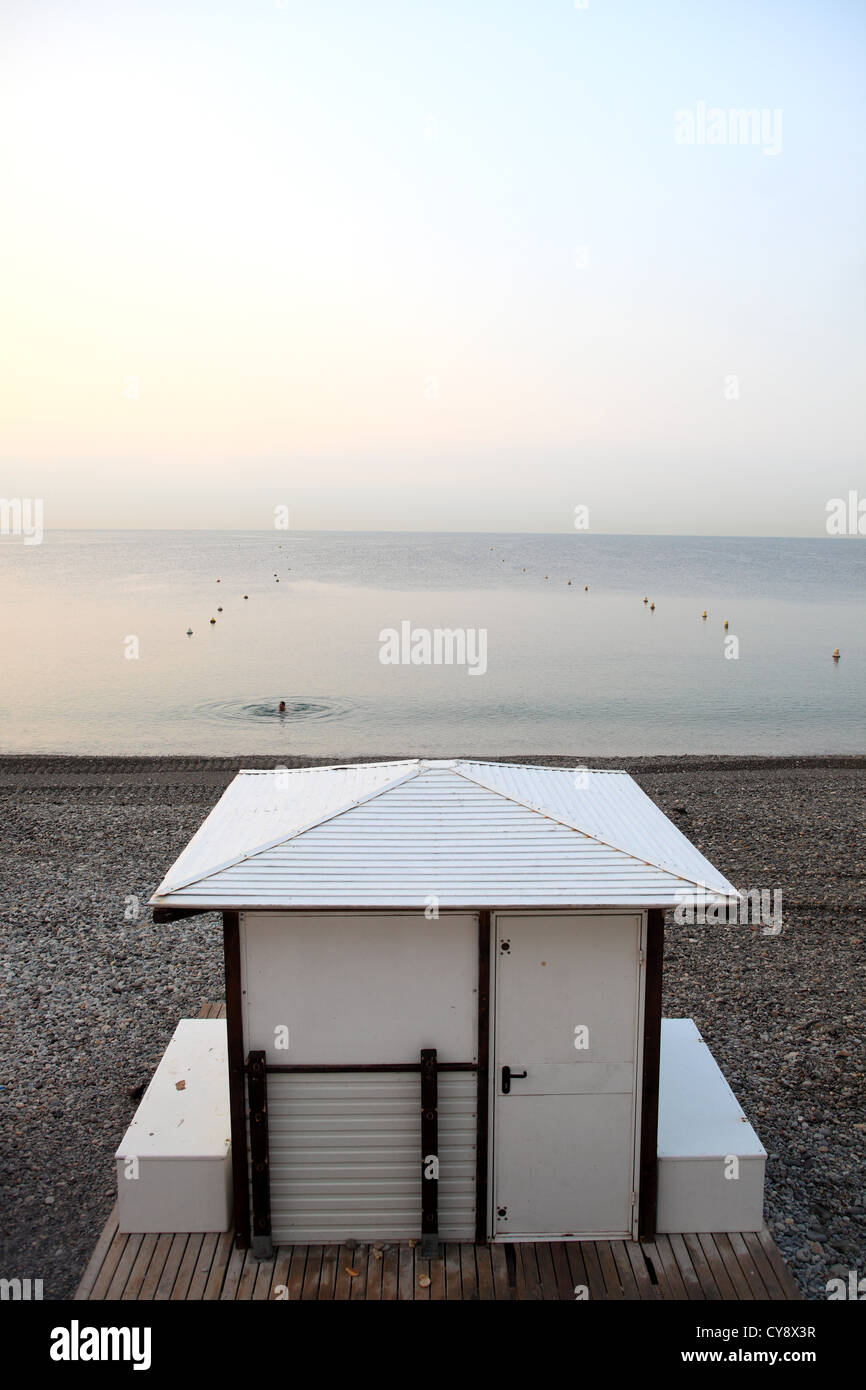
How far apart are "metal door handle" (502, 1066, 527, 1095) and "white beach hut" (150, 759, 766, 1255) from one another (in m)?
0.03

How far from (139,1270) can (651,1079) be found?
12.5ft

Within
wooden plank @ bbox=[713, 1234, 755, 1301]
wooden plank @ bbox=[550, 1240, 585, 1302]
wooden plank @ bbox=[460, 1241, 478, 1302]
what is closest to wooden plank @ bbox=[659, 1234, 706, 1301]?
wooden plank @ bbox=[713, 1234, 755, 1301]

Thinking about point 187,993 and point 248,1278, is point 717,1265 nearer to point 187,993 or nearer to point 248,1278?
point 248,1278

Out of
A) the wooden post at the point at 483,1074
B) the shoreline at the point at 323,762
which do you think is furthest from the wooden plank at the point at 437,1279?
the shoreline at the point at 323,762

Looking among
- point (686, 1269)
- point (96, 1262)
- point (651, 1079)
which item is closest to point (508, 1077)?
point (651, 1079)

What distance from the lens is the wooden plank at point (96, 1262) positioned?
6.29m

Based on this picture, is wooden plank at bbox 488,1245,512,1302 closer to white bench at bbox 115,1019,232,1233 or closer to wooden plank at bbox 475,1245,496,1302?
wooden plank at bbox 475,1245,496,1302

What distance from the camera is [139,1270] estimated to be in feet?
21.1

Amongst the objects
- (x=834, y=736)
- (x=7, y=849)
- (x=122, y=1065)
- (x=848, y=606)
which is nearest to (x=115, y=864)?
(x=7, y=849)

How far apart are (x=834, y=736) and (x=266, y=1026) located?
1265 inches

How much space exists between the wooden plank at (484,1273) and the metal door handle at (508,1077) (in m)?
1.21
